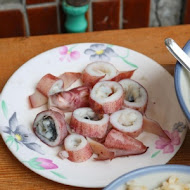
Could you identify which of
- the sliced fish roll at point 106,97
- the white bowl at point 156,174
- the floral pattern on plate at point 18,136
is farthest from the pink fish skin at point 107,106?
the white bowl at point 156,174

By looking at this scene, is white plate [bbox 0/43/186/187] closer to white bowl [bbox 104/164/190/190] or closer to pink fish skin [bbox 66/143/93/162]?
pink fish skin [bbox 66/143/93/162]

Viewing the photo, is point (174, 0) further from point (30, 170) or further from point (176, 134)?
point (30, 170)

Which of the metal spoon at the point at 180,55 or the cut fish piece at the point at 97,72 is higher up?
the metal spoon at the point at 180,55

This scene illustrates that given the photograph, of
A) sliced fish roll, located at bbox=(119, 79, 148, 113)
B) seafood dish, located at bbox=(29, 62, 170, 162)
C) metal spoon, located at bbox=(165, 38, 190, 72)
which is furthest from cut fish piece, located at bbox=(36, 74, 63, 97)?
metal spoon, located at bbox=(165, 38, 190, 72)

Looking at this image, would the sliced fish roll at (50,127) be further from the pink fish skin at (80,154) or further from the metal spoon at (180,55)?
the metal spoon at (180,55)

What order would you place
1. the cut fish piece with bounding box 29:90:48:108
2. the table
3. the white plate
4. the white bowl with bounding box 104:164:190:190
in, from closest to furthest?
the white bowl with bounding box 104:164:190:190, the white plate, the cut fish piece with bounding box 29:90:48:108, the table

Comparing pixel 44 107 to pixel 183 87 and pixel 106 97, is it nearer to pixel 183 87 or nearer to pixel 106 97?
pixel 106 97

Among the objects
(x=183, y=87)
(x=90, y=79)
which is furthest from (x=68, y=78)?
(x=183, y=87)
